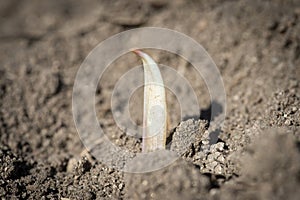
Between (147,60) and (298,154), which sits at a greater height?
(147,60)

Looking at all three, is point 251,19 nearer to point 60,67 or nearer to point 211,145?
point 211,145

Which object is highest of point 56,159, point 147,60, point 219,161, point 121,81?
point 121,81

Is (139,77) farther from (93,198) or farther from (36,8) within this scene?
(36,8)

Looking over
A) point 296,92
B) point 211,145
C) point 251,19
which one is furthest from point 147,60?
point 251,19

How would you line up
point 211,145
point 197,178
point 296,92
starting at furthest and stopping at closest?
point 296,92 < point 211,145 < point 197,178

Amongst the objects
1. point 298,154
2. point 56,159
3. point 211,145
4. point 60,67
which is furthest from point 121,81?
point 298,154

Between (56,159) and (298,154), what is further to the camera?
(56,159)

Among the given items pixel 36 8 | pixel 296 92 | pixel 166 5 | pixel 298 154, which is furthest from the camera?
A: pixel 36 8
